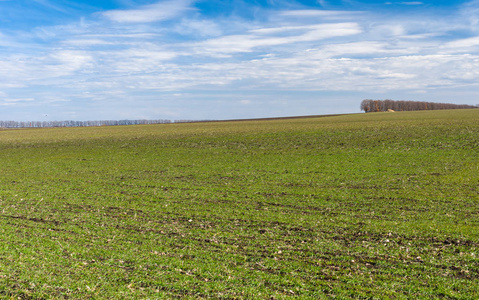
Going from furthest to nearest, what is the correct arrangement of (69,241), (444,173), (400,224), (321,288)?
(444,173)
(400,224)
(69,241)
(321,288)

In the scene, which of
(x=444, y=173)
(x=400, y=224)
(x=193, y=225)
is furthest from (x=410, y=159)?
(x=193, y=225)

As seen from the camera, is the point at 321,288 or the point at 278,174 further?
the point at 278,174

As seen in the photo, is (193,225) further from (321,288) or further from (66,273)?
(321,288)

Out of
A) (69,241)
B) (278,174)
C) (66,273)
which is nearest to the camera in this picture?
(66,273)

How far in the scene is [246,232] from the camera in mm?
12930

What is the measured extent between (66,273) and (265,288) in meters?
4.83

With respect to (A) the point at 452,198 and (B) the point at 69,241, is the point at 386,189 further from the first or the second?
(B) the point at 69,241

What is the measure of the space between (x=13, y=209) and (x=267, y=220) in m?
10.7

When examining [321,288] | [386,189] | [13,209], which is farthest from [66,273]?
[386,189]

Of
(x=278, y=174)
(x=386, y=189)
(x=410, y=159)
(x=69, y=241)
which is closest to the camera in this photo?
(x=69, y=241)

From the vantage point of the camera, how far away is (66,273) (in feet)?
31.2

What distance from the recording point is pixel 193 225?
546 inches

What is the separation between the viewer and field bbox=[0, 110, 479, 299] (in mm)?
8922

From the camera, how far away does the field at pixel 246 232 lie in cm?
892
